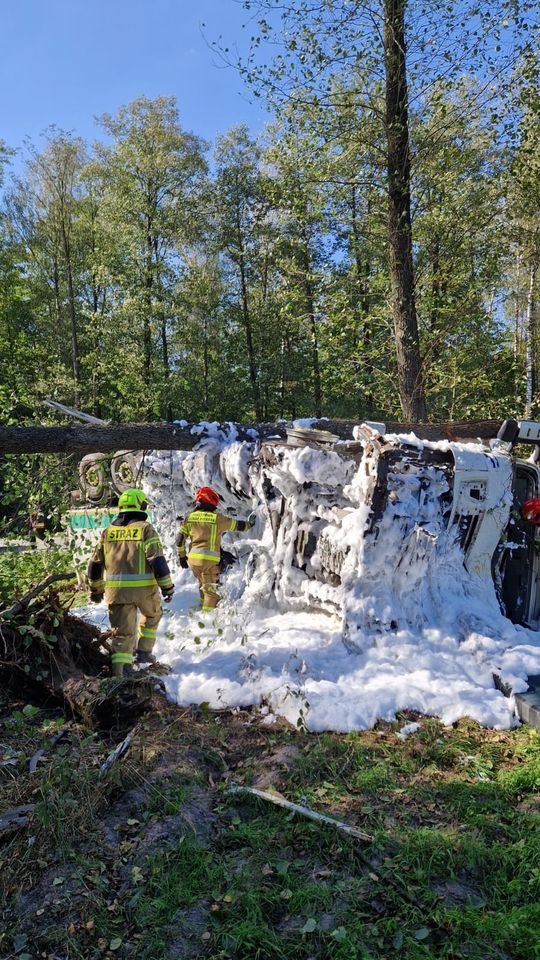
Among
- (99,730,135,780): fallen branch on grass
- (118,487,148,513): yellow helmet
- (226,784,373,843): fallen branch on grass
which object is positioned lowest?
(226,784,373,843): fallen branch on grass

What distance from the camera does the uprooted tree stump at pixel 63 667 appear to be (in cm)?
409

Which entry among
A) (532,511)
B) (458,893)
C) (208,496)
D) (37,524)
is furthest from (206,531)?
(458,893)

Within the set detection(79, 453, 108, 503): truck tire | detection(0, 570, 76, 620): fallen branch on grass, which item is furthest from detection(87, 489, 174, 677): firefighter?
detection(79, 453, 108, 503): truck tire

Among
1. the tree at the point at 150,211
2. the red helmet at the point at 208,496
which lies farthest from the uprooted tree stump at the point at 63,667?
the tree at the point at 150,211

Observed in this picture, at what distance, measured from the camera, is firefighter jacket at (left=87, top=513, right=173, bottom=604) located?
204 inches

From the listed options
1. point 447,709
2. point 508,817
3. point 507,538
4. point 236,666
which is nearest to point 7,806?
point 236,666

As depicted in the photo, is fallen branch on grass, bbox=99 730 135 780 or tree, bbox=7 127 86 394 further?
tree, bbox=7 127 86 394

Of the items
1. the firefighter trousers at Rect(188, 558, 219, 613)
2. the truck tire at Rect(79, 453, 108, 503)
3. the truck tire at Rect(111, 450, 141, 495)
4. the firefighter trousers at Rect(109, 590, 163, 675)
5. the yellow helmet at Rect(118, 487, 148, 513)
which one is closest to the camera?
the firefighter trousers at Rect(109, 590, 163, 675)

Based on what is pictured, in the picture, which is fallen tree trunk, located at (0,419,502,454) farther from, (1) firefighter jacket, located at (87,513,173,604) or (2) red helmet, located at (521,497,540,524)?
(2) red helmet, located at (521,497,540,524)

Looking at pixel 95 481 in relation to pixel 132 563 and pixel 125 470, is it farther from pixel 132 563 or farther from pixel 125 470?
pixel 132 563

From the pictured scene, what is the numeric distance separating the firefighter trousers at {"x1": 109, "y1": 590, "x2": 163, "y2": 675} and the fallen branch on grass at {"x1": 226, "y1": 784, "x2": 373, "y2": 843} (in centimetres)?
187

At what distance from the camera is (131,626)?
517 centimetres

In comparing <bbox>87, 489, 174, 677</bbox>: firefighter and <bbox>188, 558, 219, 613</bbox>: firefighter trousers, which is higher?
<bbox>87, 489, 174, 677</bbox>: firefighter

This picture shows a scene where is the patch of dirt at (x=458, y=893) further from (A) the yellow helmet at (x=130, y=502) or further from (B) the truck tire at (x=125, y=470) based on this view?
(B) the truck tire at (x=125, y=470)
